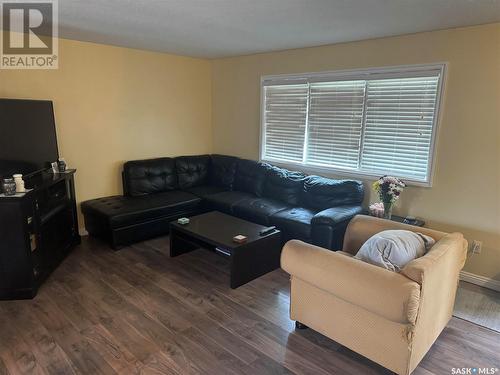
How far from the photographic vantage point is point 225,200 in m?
4.29

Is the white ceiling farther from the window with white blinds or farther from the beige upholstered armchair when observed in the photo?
the beige upholstered armchair

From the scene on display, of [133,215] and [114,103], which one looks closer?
[133,215]

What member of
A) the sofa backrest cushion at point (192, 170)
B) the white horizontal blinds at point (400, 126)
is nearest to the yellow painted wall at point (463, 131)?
the white horizontal blinds at point (400, 126)

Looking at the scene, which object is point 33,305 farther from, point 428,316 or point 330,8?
point 330,8

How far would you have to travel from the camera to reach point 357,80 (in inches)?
149

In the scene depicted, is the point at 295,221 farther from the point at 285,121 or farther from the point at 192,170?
the point at 192,170

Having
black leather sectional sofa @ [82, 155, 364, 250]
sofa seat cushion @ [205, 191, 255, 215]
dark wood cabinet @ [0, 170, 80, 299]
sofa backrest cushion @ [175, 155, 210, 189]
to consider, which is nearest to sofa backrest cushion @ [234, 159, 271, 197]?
black leather sectional sofa @ [82, 155, 364, 250]

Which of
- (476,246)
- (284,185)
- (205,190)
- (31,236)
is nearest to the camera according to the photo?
(31,236)

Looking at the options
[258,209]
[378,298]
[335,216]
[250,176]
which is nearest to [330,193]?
[335,216]

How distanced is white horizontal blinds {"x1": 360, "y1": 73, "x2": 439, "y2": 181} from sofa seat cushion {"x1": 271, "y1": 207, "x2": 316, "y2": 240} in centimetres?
93

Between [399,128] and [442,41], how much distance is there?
0.87 metres

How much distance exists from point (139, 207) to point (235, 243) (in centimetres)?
149

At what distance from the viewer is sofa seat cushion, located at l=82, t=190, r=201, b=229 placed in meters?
3.72

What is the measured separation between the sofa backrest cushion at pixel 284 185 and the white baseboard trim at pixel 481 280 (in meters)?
1.87
